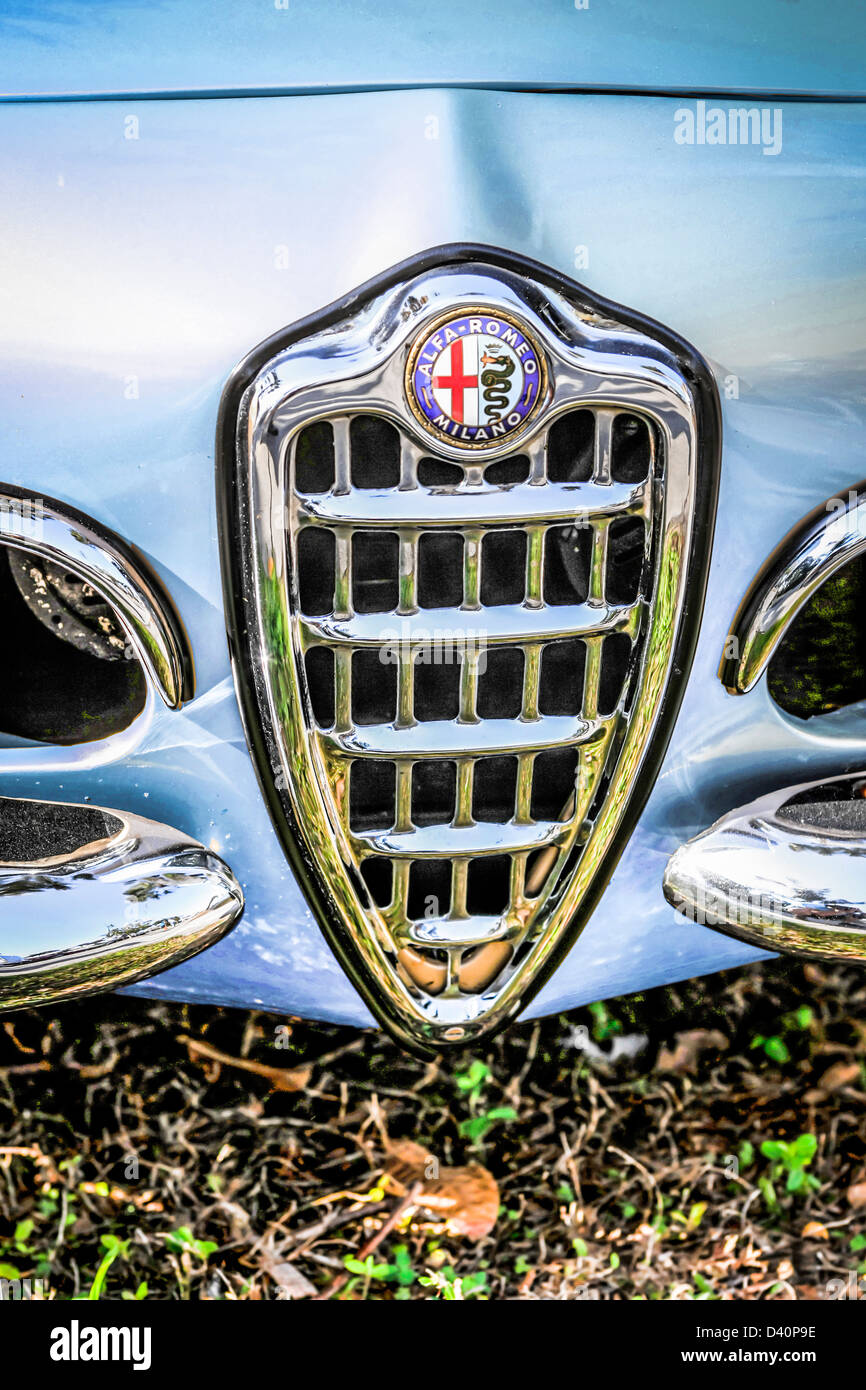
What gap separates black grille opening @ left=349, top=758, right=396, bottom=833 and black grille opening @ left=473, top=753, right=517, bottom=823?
12cm

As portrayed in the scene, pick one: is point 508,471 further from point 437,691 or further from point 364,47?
point 364,47

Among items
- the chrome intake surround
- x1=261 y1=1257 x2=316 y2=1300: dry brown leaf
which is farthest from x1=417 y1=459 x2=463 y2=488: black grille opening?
x1=261 y1=1257 x2=316 y2=1300: dry brown leaf

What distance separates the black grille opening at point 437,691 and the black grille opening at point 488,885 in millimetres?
240

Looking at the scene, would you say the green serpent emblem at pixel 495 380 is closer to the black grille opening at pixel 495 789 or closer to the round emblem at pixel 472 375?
the round emblem at pixel 472 375

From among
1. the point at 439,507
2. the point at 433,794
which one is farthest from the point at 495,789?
the point at 439,507

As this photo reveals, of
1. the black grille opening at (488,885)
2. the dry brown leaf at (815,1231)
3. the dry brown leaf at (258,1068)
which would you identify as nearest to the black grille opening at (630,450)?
the black grille opening at (488,885)

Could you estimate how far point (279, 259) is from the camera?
1.46 metres

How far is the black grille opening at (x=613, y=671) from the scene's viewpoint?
5.55 feet

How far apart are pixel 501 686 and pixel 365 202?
618mm

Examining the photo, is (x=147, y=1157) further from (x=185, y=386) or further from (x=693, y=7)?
(x=693, y=7)

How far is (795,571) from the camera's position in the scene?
1675 mm

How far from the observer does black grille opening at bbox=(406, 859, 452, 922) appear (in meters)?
1.76

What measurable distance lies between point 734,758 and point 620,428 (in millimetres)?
514

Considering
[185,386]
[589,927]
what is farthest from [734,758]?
[185,386]
